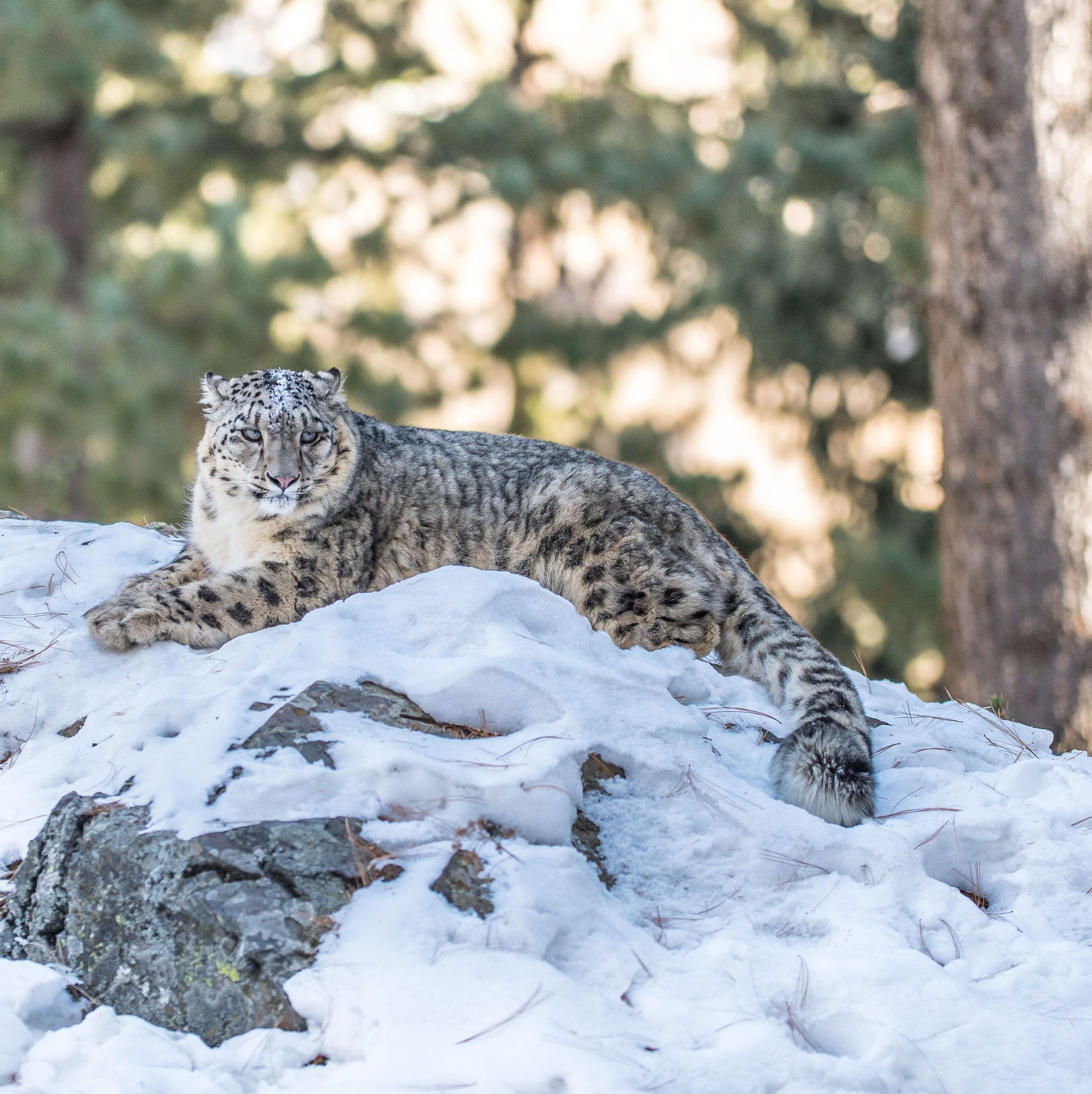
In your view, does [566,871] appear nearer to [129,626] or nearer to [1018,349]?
[129,626]

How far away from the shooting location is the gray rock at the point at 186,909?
321 centimetres

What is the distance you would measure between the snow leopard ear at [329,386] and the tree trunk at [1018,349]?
3.99 metres

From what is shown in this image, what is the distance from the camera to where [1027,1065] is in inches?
118

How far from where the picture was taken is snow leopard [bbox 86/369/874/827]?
496cm

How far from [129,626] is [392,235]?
11491 millimetres

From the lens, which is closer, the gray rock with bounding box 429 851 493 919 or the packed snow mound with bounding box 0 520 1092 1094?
the packed snow mound with bounding box 0 520 1092 1094

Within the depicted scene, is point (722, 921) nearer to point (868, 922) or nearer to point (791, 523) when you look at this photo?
point (868, 922)

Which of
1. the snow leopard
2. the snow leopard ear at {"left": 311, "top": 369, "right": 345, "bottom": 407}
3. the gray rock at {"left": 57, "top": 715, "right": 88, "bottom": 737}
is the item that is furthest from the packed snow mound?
the snow leopard ear at {"left": 311, "top": 369, "right": 345, "bottom": 407}

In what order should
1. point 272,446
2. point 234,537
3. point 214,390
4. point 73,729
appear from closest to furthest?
1. point 73,729
2. point 272,446
3. point 234,537
4. point 214,390

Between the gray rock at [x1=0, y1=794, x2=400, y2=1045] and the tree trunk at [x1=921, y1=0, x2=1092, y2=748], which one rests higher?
the tree trunk at [x1=921, y1=0, x2=1092, y2=748]

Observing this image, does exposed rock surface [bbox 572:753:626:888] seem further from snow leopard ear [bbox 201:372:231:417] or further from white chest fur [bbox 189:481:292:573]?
snow leopard ear [bbox 201:372:231:417]

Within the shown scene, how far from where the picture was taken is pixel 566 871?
342cm

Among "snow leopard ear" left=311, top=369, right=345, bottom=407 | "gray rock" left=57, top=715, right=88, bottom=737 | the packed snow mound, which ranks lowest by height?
"gray rock" left=57, top=715, right=88, bottom=737

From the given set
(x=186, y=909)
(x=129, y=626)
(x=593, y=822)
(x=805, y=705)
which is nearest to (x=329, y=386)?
(x=129, y=626)
